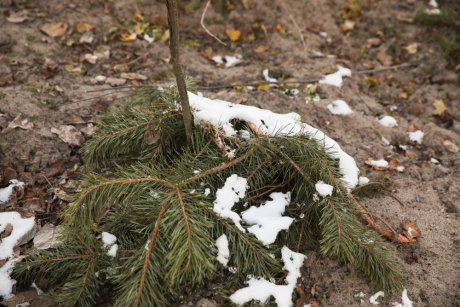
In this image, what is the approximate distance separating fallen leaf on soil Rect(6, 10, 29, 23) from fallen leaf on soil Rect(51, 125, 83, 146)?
1.55 meters

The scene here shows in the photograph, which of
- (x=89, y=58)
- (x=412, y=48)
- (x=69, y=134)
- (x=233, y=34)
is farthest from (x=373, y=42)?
(x=69, y=134)

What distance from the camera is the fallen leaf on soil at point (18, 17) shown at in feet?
11.6

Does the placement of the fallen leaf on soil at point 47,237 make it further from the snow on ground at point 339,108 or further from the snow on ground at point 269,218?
the snow on ground at point 339,108

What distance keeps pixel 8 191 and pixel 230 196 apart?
149 centimetres

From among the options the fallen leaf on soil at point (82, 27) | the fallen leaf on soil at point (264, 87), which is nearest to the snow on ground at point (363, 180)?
the fallen leaf on soil at point (264, 87)

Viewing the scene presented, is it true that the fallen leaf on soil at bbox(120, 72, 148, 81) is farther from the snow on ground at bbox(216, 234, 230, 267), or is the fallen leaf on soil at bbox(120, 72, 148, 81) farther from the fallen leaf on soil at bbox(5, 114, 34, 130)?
the snow on ground at bbox(216, 234, 230, 267)

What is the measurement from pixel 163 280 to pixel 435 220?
1.78 metres

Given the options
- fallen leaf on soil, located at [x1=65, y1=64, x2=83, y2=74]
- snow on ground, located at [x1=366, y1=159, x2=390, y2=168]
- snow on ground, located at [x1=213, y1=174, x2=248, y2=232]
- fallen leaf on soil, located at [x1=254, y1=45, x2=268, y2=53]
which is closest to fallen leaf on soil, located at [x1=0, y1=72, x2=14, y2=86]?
fallen leaf on soil, located at [x1=65, y1=64, x2=83, y2=74]

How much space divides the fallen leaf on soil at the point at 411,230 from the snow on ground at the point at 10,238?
223 cm

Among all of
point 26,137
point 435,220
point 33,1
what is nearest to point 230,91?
point 26,137

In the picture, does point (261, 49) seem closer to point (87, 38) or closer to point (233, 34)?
point (233, 34)

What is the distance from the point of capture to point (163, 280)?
1.69m

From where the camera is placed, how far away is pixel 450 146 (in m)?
3.09

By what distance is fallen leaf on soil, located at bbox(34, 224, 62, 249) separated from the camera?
2.03m
